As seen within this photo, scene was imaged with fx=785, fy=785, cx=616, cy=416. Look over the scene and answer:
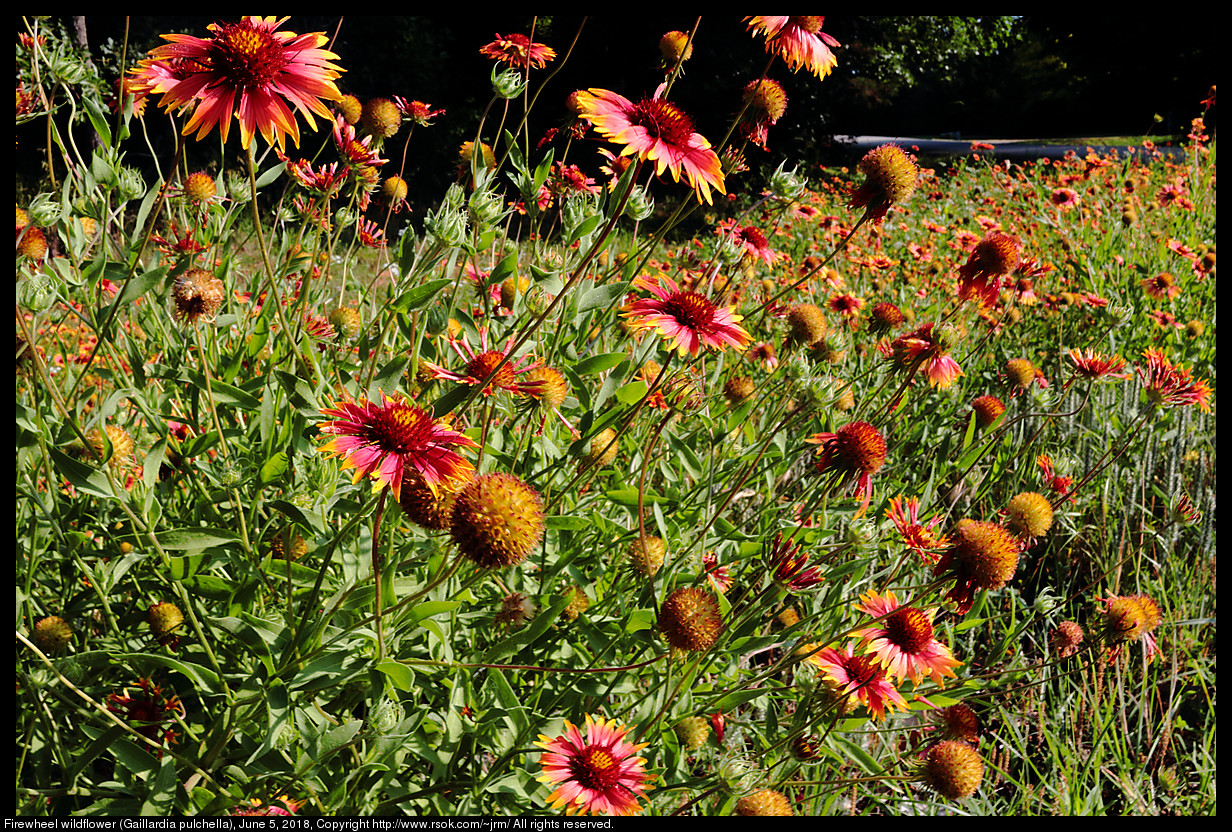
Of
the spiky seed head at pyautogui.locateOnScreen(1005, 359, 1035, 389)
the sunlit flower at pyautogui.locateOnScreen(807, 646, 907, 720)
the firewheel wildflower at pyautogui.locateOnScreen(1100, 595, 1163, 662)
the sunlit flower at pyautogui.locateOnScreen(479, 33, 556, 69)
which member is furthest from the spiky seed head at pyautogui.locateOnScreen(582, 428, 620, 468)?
the spiky seed head at pyautogui.locateOnScreen(1005, 359, 1035, 389)

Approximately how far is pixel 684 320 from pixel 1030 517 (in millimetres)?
653

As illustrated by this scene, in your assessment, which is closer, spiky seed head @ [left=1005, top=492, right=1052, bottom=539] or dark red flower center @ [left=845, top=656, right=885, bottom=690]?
dark red flower center @ [left=845, top=656, right=885, bottom=690]

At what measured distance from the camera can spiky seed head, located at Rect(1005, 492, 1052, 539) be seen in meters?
1.26

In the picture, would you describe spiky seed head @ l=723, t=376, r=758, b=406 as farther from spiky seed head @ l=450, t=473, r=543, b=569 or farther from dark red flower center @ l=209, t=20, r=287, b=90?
dark red flower center @ l=209, t=20, r=287, b=90

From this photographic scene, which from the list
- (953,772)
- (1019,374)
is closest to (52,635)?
(953,772)

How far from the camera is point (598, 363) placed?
1.10 m

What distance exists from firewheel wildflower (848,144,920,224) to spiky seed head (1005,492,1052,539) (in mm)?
526

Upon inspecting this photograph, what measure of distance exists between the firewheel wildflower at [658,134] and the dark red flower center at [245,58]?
0.36m

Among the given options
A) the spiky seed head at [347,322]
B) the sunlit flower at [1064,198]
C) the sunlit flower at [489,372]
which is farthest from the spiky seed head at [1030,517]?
the sunlit flower at [1064,198]

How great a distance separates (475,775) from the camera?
1.16 metres

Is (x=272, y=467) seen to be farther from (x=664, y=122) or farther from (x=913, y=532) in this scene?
(x=913, y=532)

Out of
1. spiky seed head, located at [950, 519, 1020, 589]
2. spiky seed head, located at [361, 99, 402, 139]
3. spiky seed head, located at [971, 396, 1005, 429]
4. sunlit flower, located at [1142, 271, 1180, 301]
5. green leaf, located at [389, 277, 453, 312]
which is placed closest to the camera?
green leaf, located at [389, 277, 453, 312]

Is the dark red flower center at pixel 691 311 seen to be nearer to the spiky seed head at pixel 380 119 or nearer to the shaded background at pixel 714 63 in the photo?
the spiky seed head at pixel 380 119

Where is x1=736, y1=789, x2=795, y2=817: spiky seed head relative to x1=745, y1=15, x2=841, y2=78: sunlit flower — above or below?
below
